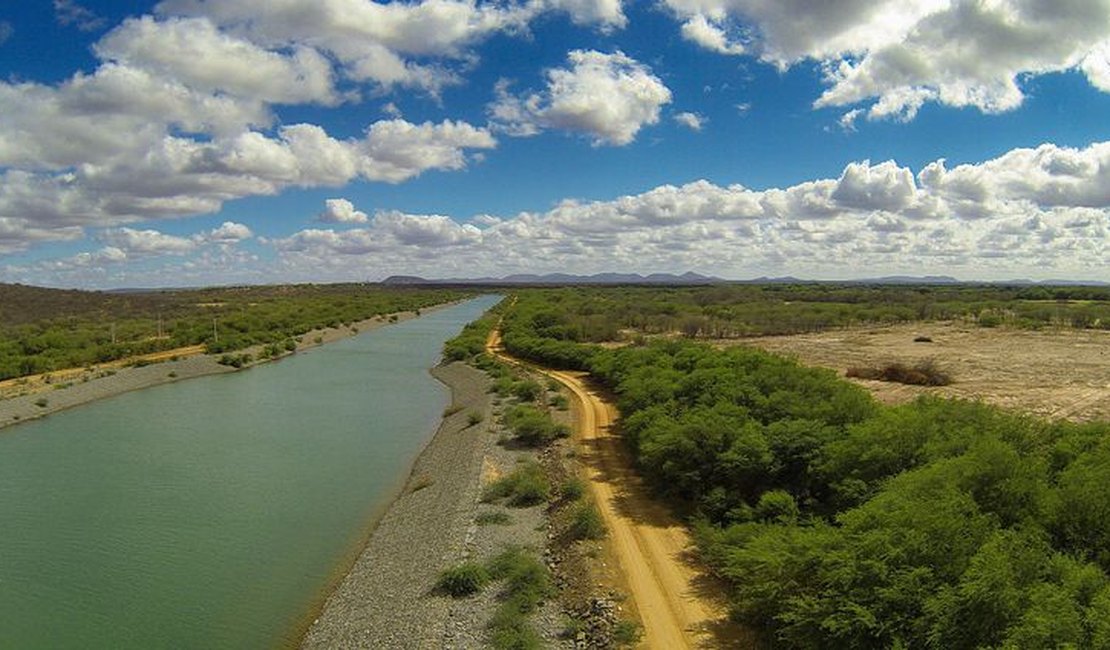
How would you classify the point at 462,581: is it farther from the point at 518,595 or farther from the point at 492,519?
the point at 492,519

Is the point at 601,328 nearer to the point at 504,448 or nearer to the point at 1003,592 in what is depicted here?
the point at 504,448

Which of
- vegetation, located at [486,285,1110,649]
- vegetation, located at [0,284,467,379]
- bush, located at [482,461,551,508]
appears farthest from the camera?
vegetation, located at [0,284,467,379]

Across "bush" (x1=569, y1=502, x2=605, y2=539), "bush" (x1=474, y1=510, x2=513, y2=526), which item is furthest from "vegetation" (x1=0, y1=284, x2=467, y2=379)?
"bush" (x1=569, y1=502, x2=605, y2=539)

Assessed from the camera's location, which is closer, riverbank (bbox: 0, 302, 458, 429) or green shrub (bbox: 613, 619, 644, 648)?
green shrub (bbox: 613, 619, 644, 648)

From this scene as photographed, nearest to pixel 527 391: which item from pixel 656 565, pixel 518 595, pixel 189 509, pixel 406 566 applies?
pixel 189 509

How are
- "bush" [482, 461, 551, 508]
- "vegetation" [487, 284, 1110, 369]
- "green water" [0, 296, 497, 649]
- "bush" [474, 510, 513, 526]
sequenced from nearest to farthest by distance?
"green water" [0, 296, 497, 649], "bush" [474, 510, 513, 526], "bush" [482, 461, 551, 508], "vegetation" [487, 284, 1110, 369]

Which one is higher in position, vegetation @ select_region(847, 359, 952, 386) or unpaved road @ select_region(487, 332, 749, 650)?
vegetation @ select_region(847, 359, 952, 386)

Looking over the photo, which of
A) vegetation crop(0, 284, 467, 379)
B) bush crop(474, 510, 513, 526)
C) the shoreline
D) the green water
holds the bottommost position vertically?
the green water

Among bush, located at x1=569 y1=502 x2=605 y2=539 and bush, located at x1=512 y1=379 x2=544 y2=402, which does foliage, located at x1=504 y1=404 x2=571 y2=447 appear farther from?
bush, located at x1=569 y1=502 x2=605 y2=539

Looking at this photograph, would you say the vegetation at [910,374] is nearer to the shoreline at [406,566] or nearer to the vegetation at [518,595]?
the shoreline at [406,566]
